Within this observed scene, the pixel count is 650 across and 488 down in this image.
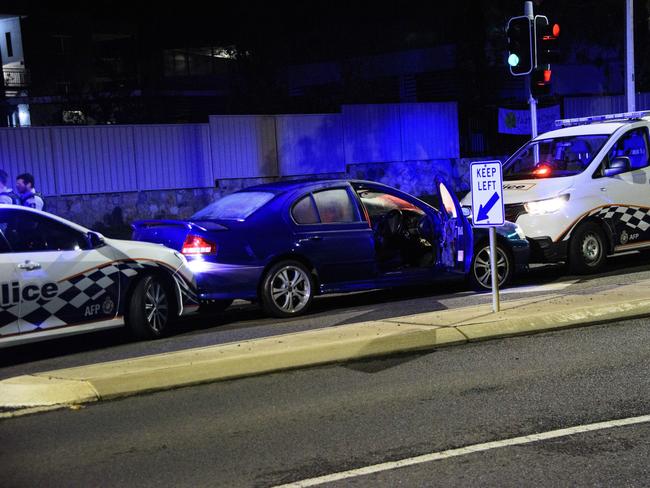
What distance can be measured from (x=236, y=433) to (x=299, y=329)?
3.52 metres

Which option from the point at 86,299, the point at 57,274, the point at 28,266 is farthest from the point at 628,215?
the point at 28,266

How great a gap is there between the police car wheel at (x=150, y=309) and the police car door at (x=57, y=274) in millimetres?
236

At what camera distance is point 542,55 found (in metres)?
15.9

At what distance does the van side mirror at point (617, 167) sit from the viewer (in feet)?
40.4

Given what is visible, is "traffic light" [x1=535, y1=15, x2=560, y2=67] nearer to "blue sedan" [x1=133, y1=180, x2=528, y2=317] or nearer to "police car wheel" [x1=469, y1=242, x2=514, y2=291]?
"blue sedan" [x1=133, y1=180, x2=528, y2=317]

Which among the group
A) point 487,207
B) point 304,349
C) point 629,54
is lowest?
point 304,349

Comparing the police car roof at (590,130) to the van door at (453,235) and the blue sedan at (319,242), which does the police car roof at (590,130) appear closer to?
the blue sedan at (319,242)

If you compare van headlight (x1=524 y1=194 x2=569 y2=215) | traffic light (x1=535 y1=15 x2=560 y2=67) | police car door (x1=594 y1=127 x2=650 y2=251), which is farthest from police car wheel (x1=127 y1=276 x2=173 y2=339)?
traffic light (x1=535 y1=15 x2=560 y2=67)

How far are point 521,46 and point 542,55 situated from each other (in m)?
0.41

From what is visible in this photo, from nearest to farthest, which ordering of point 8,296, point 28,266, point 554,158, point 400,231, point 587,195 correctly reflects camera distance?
point 8,296 → point 28,266 → point 400,231 → point 587,195 → point 554,158

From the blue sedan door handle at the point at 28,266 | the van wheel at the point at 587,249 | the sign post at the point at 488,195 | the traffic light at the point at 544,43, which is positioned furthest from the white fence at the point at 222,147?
the sign post at the point at 488,195

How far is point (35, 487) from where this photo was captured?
481cm

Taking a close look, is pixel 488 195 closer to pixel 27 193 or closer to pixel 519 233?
pixel 519 233

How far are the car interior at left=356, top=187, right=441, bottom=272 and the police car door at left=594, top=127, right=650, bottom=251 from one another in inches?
112
